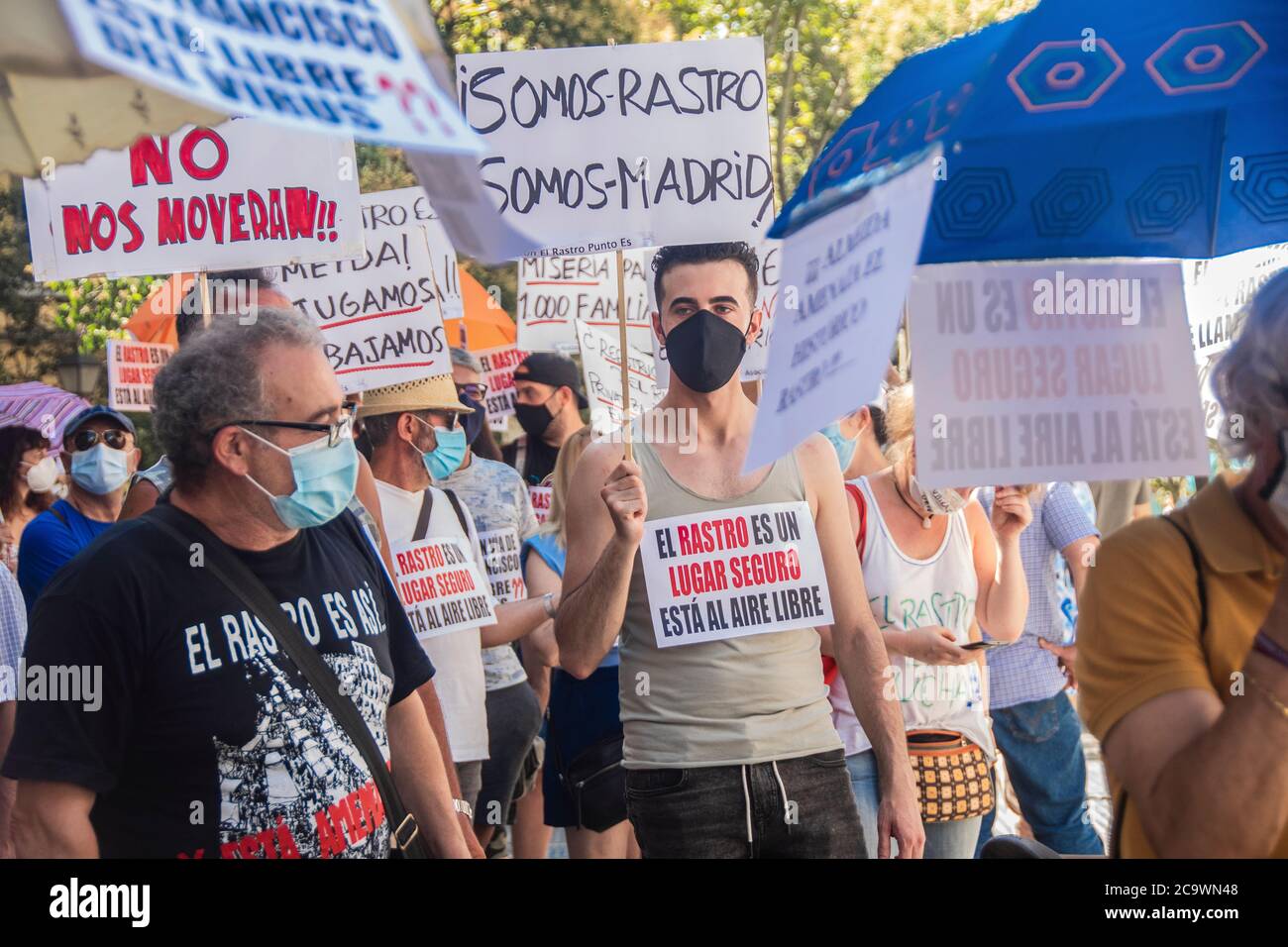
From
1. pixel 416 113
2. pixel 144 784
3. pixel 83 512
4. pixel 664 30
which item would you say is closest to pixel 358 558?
pixel 144 784

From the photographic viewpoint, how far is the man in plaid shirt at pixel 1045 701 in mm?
5781

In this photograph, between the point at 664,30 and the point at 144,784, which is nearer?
the point at 144,784

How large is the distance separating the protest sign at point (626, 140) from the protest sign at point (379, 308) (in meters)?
1.10

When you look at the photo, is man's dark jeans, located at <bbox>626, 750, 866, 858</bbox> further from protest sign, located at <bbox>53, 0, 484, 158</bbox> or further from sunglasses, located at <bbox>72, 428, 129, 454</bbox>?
sunglasses, located at <bbox>72, 428, 129, 454</bbox>

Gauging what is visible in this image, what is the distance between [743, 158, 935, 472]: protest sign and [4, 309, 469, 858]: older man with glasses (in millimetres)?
1086

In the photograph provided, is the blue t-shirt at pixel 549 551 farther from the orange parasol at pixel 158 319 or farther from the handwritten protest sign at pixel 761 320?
the orange parasol at pixel 158 319

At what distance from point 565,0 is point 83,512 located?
49.3 ft

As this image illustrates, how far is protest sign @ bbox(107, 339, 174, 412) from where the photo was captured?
7543 mm

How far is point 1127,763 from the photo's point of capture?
97.7 inches

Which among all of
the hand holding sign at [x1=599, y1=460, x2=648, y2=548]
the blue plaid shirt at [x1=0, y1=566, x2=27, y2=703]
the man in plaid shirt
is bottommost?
the man in plaid shirt

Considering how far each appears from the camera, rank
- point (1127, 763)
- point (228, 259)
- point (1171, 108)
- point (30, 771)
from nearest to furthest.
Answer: point (1127, 763)
point (30, 771)
point (1171, 108)
point (228, 259)

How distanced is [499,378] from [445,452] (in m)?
3.57

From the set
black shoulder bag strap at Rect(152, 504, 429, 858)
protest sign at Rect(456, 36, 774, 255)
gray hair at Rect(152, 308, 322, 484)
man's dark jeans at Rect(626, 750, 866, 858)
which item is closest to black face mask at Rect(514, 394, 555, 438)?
protest sign at Rect(456, 36, 774, 255)
